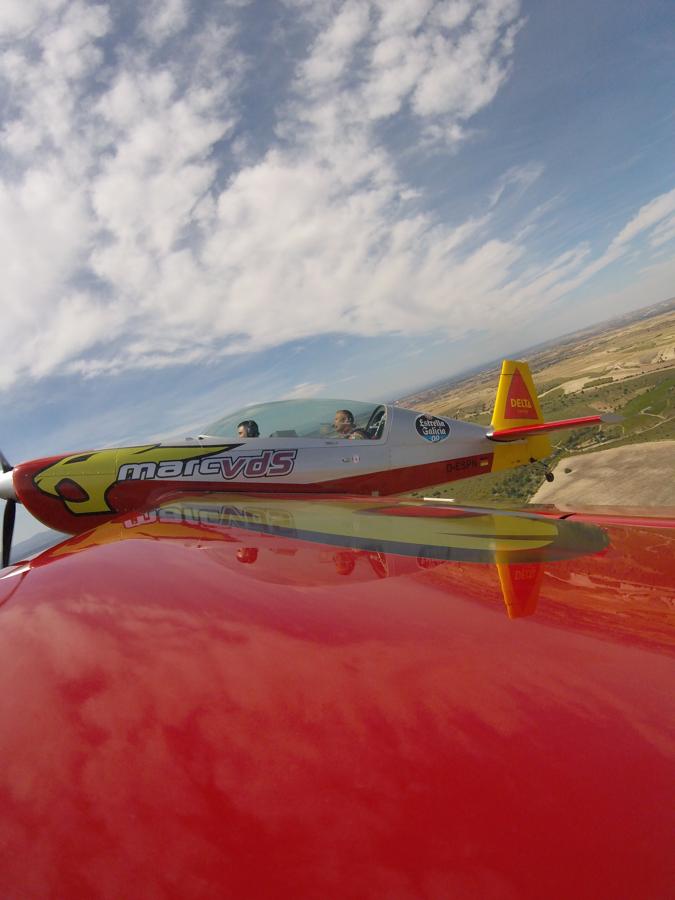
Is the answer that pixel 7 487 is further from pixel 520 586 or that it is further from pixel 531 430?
pixel 531 430

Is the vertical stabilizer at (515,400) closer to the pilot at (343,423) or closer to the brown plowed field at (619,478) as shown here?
the pilot at (343,423)

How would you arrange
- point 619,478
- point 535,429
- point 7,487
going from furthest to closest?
point 619,478 → point 535,429 → point 7,487

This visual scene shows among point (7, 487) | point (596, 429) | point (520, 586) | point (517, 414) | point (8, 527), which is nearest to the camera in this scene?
point (520, 586)

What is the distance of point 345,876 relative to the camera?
53 centimetres

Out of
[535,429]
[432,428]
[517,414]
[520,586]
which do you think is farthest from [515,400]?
[520,586]

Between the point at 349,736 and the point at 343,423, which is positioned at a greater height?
the point at 343,423

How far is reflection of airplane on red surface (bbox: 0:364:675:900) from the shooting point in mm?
554

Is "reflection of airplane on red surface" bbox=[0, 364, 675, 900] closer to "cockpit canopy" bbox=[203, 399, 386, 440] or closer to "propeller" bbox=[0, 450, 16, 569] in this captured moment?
"cockpit canopy" bbox=[203, 399, 386, 440]

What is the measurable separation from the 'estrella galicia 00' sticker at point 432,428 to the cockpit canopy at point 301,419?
77 centimetres

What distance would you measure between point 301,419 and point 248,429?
820 millimetres

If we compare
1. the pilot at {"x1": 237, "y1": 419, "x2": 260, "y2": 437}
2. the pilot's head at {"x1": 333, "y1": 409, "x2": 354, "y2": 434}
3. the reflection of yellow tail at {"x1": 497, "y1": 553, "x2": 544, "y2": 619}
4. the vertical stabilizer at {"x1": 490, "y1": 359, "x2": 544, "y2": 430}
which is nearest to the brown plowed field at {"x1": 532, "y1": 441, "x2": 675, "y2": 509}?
the vertical stabilizer at {"x1": 490, "y1": 359, "x2": 544, "y2": 430}

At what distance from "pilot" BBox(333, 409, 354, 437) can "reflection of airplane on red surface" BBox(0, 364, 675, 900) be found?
16.9ft

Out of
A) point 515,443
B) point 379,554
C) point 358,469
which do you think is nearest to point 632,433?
point 515,443

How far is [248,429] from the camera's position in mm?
6758
